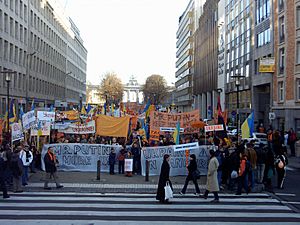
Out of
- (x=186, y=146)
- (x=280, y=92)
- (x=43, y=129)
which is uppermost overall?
(x=280, y=92)

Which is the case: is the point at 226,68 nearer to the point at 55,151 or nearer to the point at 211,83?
the point at 211,83

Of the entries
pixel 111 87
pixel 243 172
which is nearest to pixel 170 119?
pixel 243 172

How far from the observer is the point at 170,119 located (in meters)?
21.5

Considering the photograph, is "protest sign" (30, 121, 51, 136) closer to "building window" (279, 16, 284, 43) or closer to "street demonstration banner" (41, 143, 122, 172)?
"street demonstration banner" (41, 143, 122, 172)

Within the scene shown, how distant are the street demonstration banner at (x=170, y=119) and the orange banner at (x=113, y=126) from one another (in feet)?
4.41

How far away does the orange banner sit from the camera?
2128cm

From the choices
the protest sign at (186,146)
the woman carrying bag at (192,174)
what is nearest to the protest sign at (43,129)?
the protest sign at (186,146)

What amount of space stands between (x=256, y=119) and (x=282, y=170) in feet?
107

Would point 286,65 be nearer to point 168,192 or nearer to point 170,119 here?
point 170,119

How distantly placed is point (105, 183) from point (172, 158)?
11.8 feet

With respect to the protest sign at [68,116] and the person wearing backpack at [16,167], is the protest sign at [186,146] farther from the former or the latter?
the protest sign at [68,116]

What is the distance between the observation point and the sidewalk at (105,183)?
50.7ft

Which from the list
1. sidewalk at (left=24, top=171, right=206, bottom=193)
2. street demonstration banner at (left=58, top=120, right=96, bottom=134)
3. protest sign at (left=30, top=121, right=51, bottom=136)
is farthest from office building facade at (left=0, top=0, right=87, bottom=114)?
sidewalk at (left=24, top=171, right=206, bottom=193)

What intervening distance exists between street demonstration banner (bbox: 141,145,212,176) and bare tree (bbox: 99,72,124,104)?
91859mm
